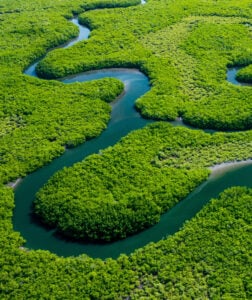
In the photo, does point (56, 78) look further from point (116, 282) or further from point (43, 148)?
point (116, 282)

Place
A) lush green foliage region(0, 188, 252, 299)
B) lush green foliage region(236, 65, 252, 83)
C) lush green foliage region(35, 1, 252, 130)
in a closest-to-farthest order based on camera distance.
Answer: lush green foliage region(0, 188, 252, 299), lush green foliage region(35, 1, 252, 130), lush green foliage region(236, 65, 252, 83)

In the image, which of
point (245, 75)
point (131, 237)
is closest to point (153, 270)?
point (131, 237)

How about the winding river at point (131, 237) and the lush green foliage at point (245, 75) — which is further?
the lush green foliage at point (245, 75)

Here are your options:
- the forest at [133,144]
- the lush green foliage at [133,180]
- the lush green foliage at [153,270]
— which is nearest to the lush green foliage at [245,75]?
the forest at [133,144]

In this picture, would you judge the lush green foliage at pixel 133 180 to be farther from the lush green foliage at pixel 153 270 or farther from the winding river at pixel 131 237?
the lush green foliage at pixel 153 270

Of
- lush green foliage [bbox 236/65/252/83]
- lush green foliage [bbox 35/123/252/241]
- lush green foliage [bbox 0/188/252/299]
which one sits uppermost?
lush green foliage [bbox 236/65/252/83]

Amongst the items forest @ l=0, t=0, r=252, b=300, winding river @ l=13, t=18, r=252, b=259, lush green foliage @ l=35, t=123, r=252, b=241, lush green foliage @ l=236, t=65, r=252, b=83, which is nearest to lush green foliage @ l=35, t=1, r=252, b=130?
forest @ l=0, t=0, r=252, b=300

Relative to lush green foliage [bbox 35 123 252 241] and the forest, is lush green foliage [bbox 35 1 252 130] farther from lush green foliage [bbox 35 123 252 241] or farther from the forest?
lush green foliage [bbox 35 123 252 241]
